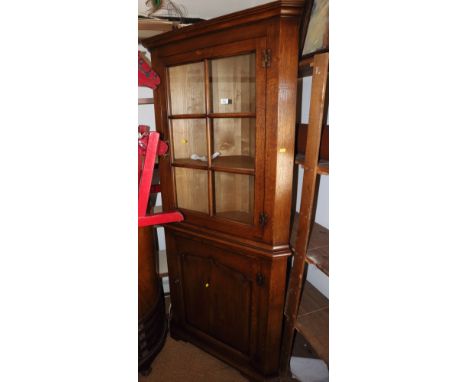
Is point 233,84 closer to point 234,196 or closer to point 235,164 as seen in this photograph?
point 235,164

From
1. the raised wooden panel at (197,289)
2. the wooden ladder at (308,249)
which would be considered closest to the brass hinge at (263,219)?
the wooden ladder at (308,249)

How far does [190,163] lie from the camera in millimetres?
1484

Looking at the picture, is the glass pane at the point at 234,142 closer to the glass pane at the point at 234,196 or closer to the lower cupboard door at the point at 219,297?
the glass pane at the point at 234,196

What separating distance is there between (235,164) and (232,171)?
6cm

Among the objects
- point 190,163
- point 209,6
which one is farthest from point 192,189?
point 209,6

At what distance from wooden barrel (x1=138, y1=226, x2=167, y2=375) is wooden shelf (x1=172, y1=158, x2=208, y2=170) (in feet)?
1.20

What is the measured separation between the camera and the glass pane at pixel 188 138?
57.9 inches

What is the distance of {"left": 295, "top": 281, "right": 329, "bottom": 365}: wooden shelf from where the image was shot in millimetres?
1129
